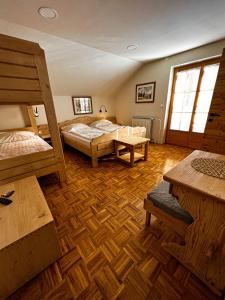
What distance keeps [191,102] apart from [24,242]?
166 inches

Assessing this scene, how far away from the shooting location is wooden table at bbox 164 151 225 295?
2.47 feet

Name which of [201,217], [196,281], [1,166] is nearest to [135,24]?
[201,217]

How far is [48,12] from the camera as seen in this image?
1670 millimetres

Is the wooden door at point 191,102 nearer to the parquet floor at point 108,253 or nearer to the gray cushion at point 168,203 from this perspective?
the parquet floor at point 108,253

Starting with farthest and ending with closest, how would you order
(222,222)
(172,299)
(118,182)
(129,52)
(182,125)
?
1. (182,125)
2. (129,52)
3. (118,182)
4. (172,299)
5. (222,222)

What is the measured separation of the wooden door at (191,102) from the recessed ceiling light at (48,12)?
3110 mm

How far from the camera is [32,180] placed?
156 cm

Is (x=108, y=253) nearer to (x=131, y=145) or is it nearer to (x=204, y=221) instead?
(x=204, y=221)

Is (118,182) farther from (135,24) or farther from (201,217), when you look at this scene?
(135,24)

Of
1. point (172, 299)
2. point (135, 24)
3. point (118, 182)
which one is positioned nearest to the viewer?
point (172, 299)

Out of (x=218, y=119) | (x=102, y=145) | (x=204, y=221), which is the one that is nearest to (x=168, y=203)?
(x=204, y=221)

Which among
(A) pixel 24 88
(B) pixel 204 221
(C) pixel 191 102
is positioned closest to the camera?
(B) pixel 204 221

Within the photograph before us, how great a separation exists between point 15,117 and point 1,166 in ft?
6.65

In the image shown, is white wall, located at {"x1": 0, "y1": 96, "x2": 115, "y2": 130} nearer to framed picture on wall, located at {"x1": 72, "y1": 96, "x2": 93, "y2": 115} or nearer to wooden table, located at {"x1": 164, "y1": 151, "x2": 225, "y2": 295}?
framed picture on wall, located at {"x1": 72, "y1": 96, "x2": 93, "y2": 115}
